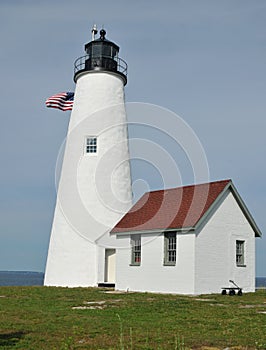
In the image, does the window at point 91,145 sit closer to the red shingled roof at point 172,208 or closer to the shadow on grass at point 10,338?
the red shingled roof at point 172,208

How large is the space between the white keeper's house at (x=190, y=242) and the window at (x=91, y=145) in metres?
4.01

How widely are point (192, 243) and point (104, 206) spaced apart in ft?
20.7

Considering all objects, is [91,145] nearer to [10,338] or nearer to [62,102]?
[62,102]

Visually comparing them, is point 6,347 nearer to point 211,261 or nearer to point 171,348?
point 171,348

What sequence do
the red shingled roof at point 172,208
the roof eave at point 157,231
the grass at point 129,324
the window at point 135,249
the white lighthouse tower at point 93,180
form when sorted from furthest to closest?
1. the white lighthouse tower at point 93,180
2. the window at point 135,249
3. the red shingled roof at point 172,208
4. the roof eave at point 157,231
5. the grass at point 129,324

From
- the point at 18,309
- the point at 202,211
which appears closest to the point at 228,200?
the point at 202,211

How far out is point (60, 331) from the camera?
10055 millimetres

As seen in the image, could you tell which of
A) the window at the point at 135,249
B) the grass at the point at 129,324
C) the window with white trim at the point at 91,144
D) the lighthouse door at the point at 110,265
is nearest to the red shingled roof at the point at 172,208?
the window at the point at 135,249

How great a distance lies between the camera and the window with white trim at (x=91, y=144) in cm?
2555

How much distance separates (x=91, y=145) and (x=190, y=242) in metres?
8.01

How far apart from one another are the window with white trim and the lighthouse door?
16.1 ft

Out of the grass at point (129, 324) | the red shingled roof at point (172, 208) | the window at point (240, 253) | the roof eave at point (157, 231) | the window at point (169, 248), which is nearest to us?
the grass at point (129, 324)

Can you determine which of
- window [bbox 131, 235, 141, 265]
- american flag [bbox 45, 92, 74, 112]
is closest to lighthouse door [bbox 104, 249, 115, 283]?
window [bbox 131, 235, 141, 265]

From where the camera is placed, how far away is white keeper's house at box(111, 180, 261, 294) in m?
20.2
